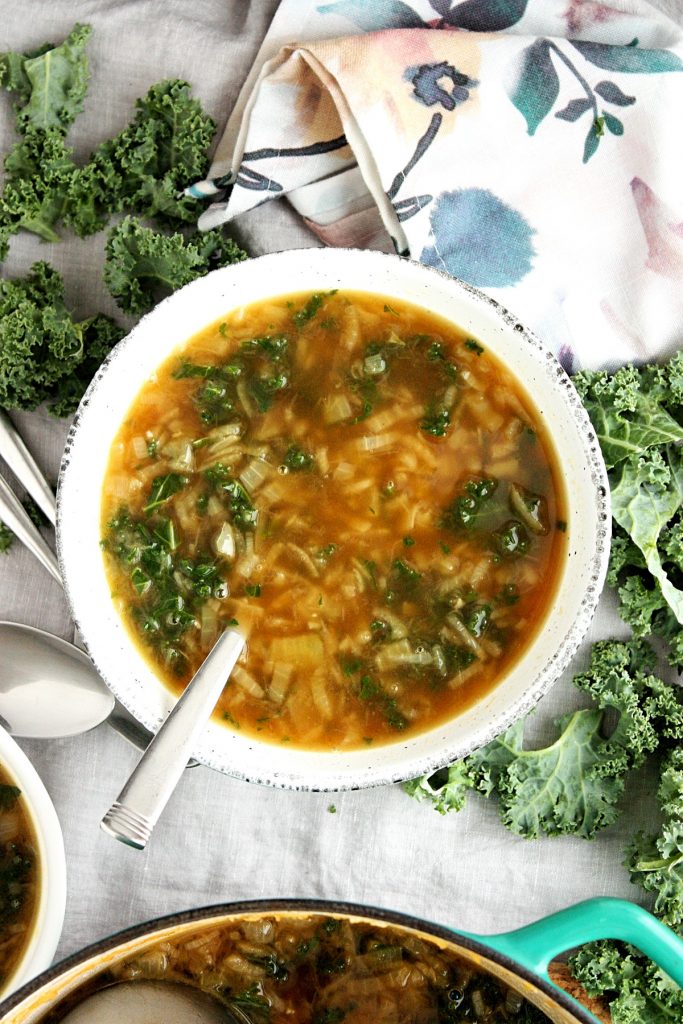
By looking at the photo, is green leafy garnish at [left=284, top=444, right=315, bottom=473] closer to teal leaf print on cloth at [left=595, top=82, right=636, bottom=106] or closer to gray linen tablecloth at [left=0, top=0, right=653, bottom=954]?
gray linen tablecloth at [left=0, top=0, right=653, bottom=954]

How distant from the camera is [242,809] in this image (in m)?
2.84

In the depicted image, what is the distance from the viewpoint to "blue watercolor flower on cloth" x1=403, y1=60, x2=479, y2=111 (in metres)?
2.64

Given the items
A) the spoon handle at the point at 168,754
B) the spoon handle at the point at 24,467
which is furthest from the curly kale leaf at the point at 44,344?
the spoon handle at the point at 168,754

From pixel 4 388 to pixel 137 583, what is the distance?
654mm

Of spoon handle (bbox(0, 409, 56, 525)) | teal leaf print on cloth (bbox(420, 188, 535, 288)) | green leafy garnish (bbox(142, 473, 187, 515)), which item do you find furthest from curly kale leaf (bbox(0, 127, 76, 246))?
teal leaf print on cloth (bbox(420, 188, 535, 288))

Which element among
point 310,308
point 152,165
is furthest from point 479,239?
point 152,165

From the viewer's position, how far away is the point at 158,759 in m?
2.20

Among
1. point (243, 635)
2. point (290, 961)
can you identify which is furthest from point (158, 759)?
Result: point (290, 961)

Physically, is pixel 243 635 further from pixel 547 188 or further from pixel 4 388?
pixel 547 188

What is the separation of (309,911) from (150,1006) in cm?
50

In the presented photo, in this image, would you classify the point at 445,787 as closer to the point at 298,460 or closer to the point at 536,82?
the point at 298,460

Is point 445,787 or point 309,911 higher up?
point 309,911

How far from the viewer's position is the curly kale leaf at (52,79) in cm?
271

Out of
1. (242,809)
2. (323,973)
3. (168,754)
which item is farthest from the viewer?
(242,809)
